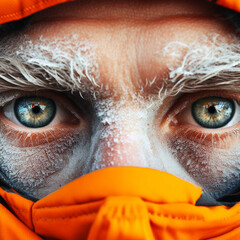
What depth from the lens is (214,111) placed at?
101 centimetres

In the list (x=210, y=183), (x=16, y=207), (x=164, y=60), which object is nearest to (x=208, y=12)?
(x=164, y=60)

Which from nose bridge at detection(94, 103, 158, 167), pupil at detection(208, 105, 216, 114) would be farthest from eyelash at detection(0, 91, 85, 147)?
pupil at detection(208, 105, 216, 114)

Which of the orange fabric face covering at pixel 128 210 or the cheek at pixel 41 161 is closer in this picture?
the orange fabric face covering at pixel 128 210

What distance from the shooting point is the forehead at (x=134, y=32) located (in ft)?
2.92

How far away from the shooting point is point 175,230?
31.4 inches

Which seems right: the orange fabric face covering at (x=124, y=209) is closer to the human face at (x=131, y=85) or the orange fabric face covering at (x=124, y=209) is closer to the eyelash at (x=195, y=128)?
the human face at (x=131, y=85)

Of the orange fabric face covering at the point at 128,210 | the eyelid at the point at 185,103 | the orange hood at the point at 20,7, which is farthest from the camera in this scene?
the eyelid at the point at 185,103

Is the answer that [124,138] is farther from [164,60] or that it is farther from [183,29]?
[183,29]

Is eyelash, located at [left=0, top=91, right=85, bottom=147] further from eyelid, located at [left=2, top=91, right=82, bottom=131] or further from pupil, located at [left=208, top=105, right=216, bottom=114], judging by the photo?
pupil, located at [left=208, top=105, right=216, bottom=114]

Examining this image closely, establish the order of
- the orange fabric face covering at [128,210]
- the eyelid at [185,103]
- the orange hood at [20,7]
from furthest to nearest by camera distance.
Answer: the eyelid at [185,103]
the orange hood at [20,7]
the orange fabric face covering at [128,210]

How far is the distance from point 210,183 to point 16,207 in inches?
22.3

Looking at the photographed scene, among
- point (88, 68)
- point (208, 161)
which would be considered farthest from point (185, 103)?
point (88, 68)

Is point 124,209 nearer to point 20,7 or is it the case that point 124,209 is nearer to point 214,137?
point 214,137

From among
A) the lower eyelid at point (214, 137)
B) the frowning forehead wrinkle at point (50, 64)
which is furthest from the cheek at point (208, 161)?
the frowning forehead wrinkle at point (50, 64)
